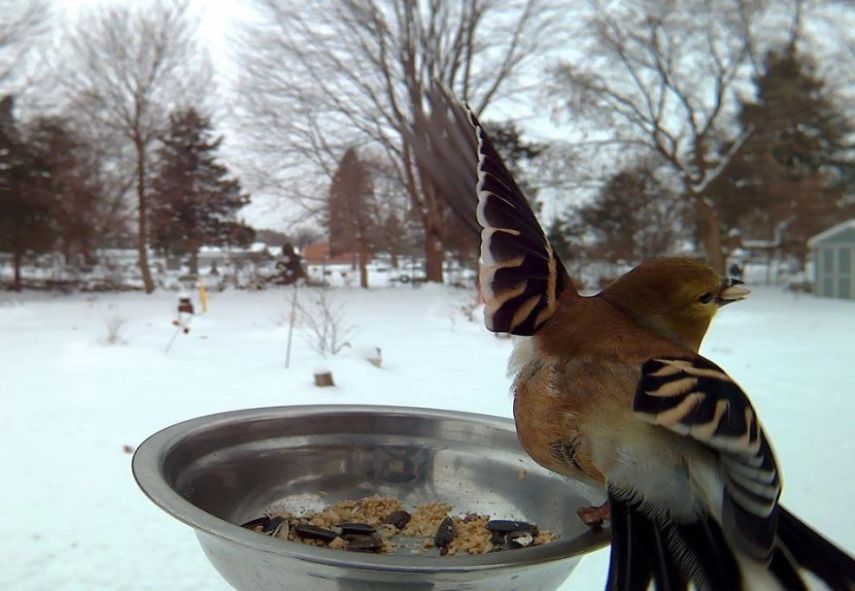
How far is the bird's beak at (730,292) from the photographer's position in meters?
1.17

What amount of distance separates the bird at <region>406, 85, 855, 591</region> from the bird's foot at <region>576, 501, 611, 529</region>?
0.29ft

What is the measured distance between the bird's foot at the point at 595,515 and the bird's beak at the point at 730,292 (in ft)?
1.35

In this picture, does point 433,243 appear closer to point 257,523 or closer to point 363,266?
point 363,266

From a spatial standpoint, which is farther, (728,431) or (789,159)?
(789,159)

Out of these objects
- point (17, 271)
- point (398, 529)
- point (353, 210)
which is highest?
point (353, 210)

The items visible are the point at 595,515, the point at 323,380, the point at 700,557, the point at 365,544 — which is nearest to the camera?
the point at 700,557

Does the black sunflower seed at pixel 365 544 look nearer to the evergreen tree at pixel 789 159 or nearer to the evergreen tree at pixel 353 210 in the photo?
the evergreen tree at pixel 353 210

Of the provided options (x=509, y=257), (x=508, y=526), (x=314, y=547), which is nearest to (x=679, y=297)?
(x=509, y=257)

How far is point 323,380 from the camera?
550 centimetres

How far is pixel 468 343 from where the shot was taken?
839cm

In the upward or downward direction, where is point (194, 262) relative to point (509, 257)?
downward

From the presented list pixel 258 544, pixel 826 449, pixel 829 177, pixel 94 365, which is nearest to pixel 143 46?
pixel 94 365

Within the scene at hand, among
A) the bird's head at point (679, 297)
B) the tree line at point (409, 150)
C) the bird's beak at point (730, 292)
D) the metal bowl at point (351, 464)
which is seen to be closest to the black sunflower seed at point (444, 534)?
the metal bowl at point (351, 464)

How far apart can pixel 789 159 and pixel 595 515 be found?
74.8 feet
